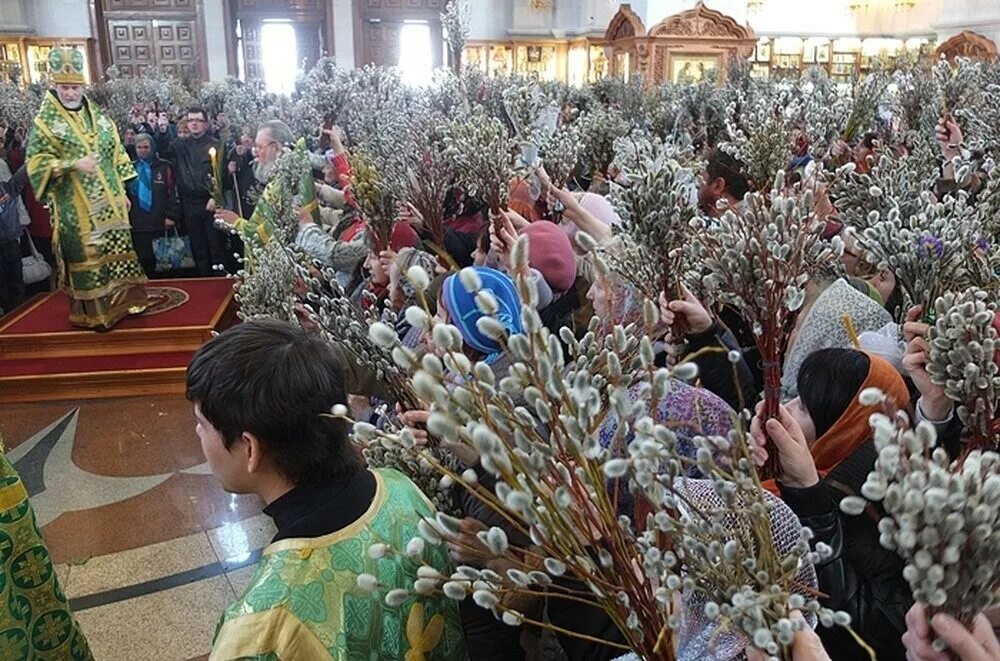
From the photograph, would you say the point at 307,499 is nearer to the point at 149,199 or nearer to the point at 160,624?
the point at 160,624

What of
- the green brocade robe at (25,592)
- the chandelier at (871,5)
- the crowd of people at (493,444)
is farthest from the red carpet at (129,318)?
the chandelier at (871,5)

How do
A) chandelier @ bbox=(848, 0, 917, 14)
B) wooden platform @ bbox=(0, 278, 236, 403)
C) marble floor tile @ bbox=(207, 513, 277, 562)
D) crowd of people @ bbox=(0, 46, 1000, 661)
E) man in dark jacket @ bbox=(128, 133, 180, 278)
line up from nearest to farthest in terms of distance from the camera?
crowd of people @ bbox=(0, 46, 1000, 661), marble floor tile @ bbox=(207, 513, 277, 562), wooden platform @ bbox=(0, 278, 236, 403), man in dark jacket @ bbox=(128, 133, 180, 278), chandelier @ bbox=(848, 0, 917, 14)

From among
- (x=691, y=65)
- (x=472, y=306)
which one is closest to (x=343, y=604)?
(x=472, y=306)

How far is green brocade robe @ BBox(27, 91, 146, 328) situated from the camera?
17.1 ft

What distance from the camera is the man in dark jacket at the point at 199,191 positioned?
7.65m

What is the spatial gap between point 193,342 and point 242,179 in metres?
2.72

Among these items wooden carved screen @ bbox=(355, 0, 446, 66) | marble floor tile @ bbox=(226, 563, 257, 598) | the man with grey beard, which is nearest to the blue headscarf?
marble floor tile @ bbox=(226, 563, 257, 598)

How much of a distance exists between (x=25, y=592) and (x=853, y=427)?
2.06m

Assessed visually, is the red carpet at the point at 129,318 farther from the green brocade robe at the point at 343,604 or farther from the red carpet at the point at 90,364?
the green brocade robe at the point at 343,604

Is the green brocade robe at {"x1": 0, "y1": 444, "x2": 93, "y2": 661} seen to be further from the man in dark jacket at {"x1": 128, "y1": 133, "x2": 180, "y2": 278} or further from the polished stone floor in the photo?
the man in dark jacket at {"x1": 128, "y1": 133, "x2": 180, "y2": 278}

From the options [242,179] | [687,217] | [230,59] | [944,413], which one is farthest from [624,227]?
[230,59]

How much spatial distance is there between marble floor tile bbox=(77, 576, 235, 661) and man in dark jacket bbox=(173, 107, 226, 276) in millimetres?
4926

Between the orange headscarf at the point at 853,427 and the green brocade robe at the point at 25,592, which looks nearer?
the orange headscarf at the point at 853,427

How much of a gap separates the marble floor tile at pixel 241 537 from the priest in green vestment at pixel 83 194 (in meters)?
2.63
